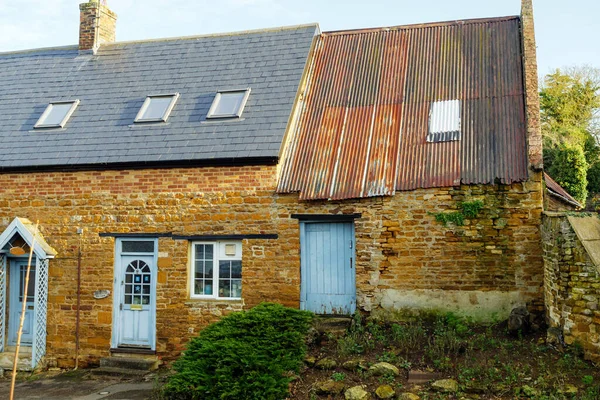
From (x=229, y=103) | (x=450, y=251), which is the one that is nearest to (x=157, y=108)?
(x=229, y=103)

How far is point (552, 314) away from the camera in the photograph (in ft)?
29.9

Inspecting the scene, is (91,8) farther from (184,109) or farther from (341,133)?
(341,133)

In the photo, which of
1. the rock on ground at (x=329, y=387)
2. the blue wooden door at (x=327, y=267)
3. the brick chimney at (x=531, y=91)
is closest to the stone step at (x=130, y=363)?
the blue wooden door at (x=327, y=267)

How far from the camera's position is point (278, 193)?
1115 cm

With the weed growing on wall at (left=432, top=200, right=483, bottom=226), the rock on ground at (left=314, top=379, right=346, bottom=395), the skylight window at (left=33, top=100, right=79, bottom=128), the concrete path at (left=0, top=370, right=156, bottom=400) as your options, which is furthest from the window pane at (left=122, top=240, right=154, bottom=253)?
the weed growing on wall at (left=432, top=200, right=483, bottom=226)

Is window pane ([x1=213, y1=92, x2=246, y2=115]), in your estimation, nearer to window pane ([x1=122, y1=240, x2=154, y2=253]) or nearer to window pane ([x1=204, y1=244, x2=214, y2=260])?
window pane ([x1=204, y1=244, x2=214, y2=260])

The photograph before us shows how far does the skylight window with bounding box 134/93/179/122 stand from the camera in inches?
501

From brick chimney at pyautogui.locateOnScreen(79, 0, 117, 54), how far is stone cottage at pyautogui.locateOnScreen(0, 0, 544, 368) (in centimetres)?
262

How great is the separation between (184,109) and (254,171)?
2.85 metres

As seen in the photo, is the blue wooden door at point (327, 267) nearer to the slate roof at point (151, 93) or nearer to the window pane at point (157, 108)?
the slate roof at point (151, 93)

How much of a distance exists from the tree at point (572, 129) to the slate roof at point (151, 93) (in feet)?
48.5

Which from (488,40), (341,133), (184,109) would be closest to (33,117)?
(184,109)

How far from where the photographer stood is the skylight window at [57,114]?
522 inches

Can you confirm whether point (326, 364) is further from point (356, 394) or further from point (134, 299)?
point (134, 299)
